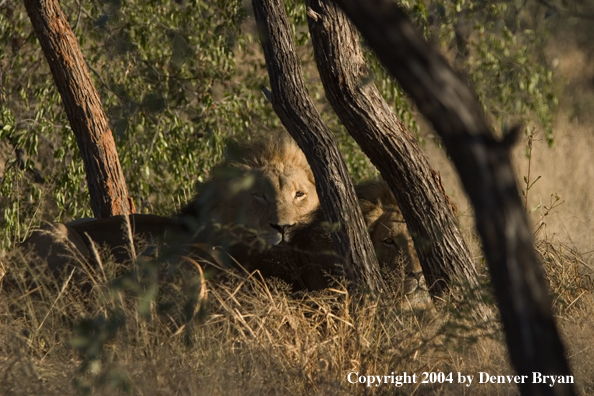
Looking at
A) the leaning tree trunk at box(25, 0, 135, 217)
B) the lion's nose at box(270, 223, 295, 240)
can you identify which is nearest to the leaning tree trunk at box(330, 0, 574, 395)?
the lion's nose at box(270, 223, 295, 240)

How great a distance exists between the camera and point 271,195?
5004mm

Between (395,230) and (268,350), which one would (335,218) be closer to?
(395,230)

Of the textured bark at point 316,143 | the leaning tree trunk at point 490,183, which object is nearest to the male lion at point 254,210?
the textured bark at point 316,143

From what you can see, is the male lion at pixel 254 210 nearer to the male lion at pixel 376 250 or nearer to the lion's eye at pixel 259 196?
the lion's eye at pixel 259 196

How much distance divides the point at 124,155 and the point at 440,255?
149 inches

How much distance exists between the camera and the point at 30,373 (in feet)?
9.84

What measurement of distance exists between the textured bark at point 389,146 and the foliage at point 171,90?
2264mm

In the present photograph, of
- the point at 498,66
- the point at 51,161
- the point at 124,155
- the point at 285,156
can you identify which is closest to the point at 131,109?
the point at 285,156

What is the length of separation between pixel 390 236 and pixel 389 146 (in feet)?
2.04

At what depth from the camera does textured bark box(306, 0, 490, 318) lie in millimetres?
4332

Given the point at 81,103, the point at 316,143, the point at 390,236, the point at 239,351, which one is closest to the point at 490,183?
the point at 239,351

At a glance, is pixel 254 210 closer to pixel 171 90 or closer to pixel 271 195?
pixel 271 195

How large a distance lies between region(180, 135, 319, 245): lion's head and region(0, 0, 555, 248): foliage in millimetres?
1446

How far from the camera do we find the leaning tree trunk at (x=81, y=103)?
6.00 meters
